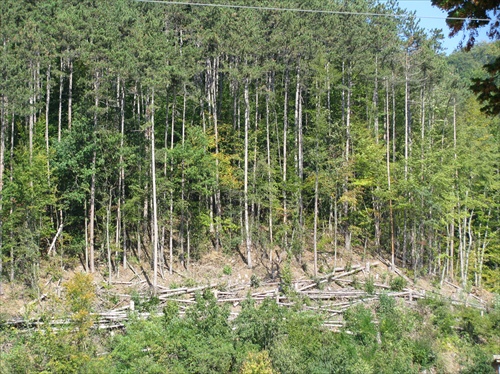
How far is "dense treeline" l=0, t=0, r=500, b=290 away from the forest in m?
0.12

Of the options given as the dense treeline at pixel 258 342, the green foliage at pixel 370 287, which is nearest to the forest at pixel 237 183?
the dense treeline at pixel 258 342

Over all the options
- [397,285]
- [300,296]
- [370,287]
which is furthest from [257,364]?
[397,285]

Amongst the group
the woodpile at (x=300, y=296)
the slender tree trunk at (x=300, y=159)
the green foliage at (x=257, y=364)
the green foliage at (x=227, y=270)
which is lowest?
the green foliage at (x=257, y=364)

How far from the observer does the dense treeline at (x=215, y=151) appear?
22250mm

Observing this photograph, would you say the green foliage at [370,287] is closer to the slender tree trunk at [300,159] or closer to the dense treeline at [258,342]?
the dense treeline at [258,342]

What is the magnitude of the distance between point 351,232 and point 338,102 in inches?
388

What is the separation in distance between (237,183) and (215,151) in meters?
2.86

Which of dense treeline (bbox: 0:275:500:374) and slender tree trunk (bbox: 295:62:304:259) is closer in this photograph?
dense treeline (bbox: 0:275:500:374)

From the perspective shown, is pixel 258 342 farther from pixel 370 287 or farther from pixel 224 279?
pixel 370 287

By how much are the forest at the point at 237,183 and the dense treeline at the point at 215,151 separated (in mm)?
122

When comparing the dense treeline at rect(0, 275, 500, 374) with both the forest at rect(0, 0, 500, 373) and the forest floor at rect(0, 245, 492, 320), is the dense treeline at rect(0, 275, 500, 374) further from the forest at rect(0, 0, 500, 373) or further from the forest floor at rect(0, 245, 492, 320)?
the forest floor at rect(0, 245, 492, 320)

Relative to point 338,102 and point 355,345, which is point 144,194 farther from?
point 338,102

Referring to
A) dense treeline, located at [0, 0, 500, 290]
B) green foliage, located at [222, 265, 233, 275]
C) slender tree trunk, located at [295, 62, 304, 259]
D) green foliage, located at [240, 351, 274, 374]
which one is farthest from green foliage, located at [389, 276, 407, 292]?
green foliage, located at [240, 351, 274, 374]

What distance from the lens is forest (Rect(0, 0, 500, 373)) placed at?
694 inches
